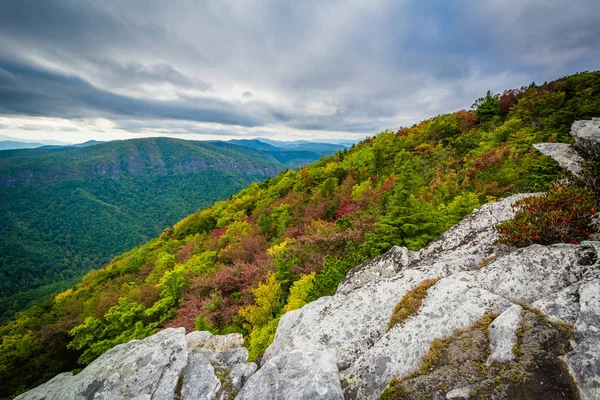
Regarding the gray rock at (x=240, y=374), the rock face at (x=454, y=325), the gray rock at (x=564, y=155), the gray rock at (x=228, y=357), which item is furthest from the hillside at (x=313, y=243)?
the gray rock at (x=240, y=374)

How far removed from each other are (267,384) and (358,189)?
82.0 feet

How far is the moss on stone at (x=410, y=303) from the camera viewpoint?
6037mm

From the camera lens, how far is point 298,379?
5.27 metres

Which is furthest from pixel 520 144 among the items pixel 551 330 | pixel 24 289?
pixel 24 289

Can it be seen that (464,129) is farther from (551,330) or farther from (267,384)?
(267,384)

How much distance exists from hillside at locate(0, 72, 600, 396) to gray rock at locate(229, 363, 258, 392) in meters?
2.30

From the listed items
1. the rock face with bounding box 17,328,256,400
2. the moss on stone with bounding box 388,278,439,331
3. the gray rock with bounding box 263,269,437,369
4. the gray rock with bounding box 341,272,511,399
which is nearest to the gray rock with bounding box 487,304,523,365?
the gray rock with bounding box 341,272,511,399

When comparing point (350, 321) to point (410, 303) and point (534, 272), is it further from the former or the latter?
point (534, 272)

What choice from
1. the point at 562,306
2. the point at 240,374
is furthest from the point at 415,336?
the point at 240,374

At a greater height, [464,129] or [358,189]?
[464,129]

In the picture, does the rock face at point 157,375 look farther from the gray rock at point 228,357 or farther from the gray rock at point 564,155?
the gray rock at point 564,155

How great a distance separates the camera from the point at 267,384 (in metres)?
5.52

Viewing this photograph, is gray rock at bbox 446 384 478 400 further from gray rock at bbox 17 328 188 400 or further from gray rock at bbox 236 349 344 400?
gray rock at bbox 17 328 188 400

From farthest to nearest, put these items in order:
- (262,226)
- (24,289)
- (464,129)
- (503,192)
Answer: (24,289) < (464,129) < (262,226) < (503,192)
